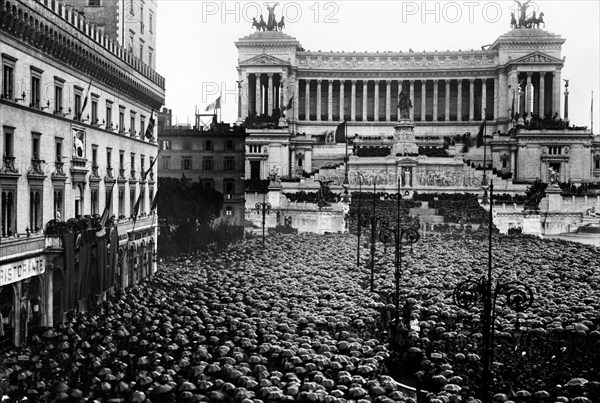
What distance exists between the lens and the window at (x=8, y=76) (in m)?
36.8

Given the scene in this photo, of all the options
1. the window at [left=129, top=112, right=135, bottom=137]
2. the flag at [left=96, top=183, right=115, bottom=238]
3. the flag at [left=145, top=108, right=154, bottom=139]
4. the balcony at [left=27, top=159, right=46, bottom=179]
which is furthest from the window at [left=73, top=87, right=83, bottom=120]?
the flag at [left=145, top=108, right=154, bottom=139]

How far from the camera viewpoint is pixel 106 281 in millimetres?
49875

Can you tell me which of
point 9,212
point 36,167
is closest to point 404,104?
point 36,167

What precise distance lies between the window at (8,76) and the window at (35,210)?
18.7ft

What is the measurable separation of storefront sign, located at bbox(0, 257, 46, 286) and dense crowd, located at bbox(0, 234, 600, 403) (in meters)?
3.21

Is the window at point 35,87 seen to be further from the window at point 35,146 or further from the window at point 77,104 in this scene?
the window at point 77,104

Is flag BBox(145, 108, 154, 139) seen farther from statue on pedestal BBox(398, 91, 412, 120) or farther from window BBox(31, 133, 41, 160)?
statue on pedestal BBox(398, 91, 412, 120)

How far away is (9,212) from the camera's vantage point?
37.9m

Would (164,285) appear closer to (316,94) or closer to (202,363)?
(202,363)

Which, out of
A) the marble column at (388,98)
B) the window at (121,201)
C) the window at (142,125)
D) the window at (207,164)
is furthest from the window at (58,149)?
the marble column at (388,98)

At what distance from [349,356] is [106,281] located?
74.8ft

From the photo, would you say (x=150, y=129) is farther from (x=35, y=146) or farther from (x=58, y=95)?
(x=35, y=146)

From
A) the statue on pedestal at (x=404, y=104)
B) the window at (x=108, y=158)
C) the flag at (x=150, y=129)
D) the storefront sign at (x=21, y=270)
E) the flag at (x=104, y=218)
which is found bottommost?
the storefront sign at (x=21, y=270)

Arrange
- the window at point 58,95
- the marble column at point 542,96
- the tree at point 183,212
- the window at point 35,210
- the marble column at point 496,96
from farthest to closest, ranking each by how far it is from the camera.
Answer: the marble column at point 496,96
the marble column at point 542,96
the tree at point 183,212
the window at point 58,95
the window at point 35,210
